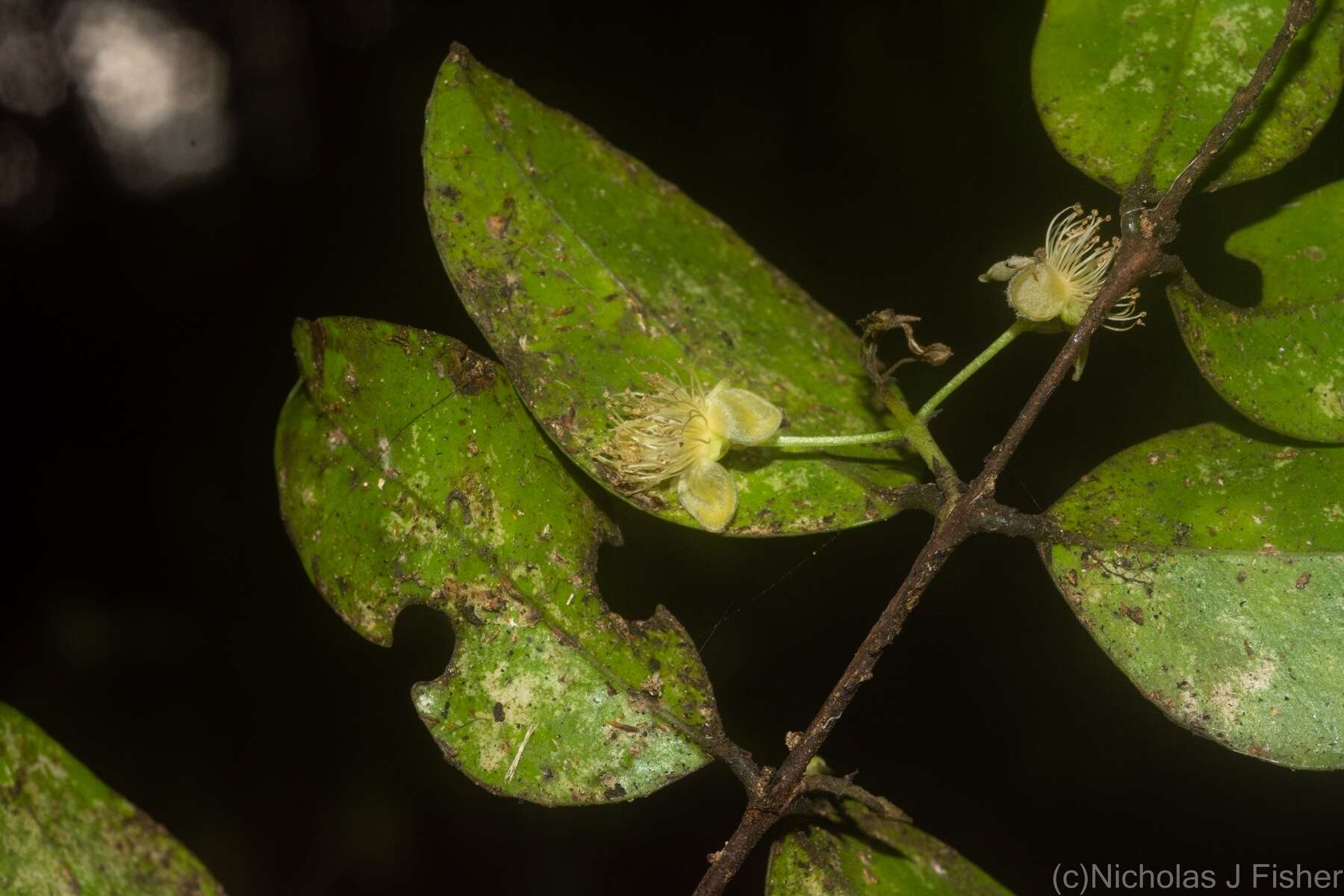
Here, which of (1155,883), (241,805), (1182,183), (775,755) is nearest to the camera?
(1182,183)

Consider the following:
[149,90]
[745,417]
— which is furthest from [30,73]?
[745,417]

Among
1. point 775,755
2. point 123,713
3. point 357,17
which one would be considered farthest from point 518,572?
point 357,17

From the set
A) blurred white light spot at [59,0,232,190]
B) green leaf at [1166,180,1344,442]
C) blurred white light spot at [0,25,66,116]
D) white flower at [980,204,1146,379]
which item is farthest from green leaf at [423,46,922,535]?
blurred white light spot at [0,25,66,116]

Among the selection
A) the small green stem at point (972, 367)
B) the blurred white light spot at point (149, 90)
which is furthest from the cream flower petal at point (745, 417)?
the blurred white light spot at point (149, 90)

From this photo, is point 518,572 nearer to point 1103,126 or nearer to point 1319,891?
point 1103,126

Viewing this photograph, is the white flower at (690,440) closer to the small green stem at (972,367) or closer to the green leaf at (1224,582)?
the small green stem at (972,367)

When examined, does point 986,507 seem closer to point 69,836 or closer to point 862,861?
point 862,861
